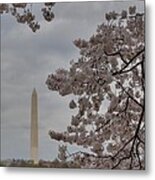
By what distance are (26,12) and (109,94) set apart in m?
0.47

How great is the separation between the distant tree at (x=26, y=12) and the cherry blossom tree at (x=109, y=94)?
6.5 inches

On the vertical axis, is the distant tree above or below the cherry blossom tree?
above

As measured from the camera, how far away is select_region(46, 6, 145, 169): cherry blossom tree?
1.97 m

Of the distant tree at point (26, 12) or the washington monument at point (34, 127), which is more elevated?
the distant tree at point (26, 12)

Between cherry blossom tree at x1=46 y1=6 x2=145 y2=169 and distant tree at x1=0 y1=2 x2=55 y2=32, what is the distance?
0.54 ft

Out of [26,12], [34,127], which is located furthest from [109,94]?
[26,12]

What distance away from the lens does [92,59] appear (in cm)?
201

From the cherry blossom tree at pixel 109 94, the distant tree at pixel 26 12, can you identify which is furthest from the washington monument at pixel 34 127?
the distant tree at pixel 26 12

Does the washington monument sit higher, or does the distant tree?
the distant tree

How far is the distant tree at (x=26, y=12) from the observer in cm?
204

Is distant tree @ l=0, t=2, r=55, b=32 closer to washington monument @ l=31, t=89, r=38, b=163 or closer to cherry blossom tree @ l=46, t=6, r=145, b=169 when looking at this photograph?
cherry blossom tree @ l=46, t=6, r=145, b=169

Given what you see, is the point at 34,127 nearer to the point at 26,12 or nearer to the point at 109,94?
the point at 109,94

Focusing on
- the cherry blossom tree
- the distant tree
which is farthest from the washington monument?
the distant tree

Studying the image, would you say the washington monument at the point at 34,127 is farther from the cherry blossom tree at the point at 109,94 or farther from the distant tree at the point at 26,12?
the distant tree at the point at 26,12
